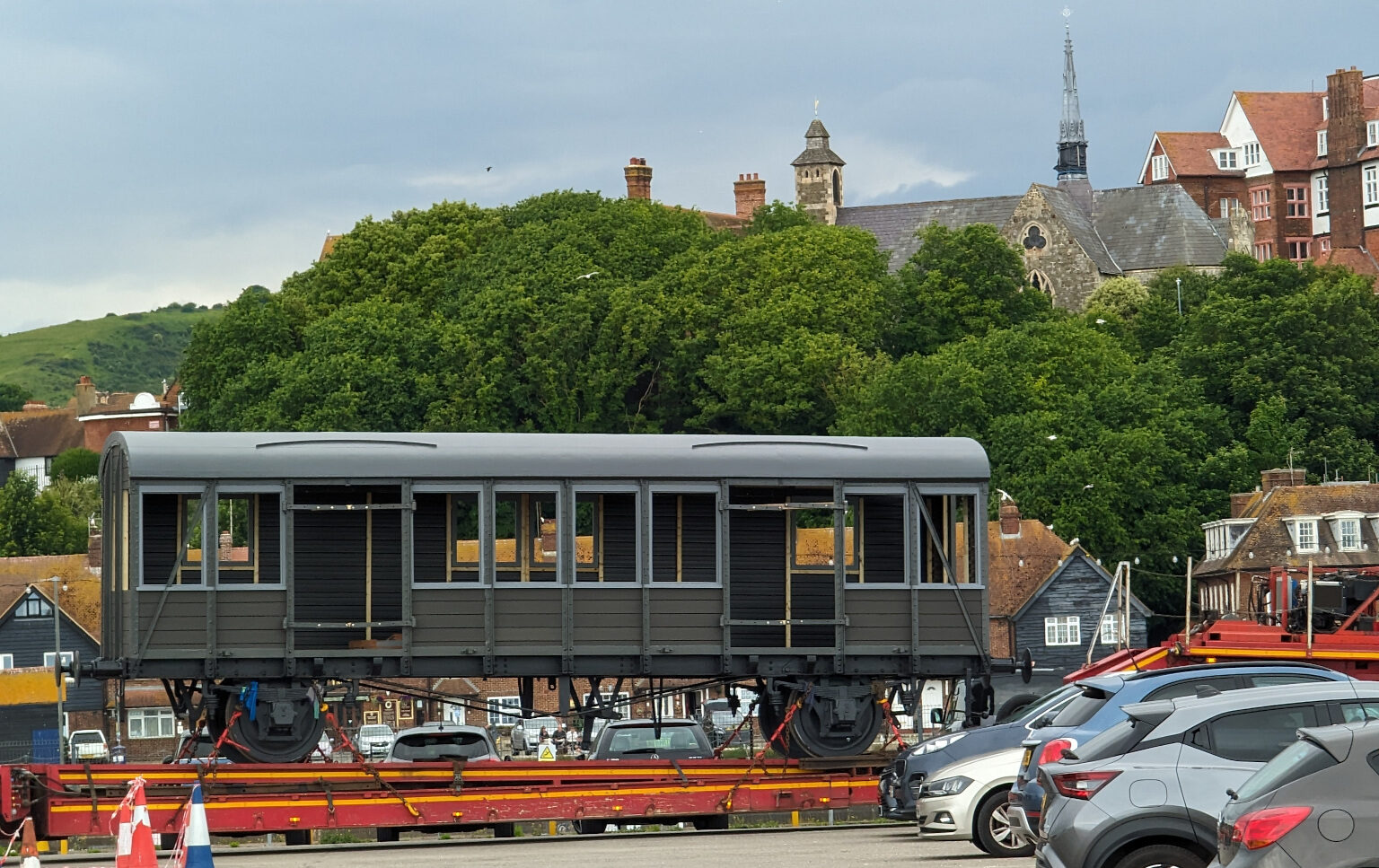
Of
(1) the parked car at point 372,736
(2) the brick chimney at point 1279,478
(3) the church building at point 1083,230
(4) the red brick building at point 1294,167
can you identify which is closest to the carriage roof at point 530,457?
(1) the parked car at point 372,736

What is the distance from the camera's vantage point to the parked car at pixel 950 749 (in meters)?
21.9

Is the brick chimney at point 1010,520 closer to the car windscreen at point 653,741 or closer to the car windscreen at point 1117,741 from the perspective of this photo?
the car windscreen at point 653,741

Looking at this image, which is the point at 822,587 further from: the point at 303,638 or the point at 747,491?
the point at 303,638

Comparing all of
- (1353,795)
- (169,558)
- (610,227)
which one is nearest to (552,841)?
(169,558)

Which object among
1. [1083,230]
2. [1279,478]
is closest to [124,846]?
[1279,478]

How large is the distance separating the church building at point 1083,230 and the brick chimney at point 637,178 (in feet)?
47.6

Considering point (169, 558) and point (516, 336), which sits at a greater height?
point (516, 336)

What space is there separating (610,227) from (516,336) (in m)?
9.63

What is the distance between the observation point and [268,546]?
2589cm

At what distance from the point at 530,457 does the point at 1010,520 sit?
4911 cm

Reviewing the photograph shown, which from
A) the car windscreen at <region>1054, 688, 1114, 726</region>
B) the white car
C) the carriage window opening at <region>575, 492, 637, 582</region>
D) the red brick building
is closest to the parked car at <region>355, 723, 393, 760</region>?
the carriage window opening at <region>575, 492, 637, 582</region>

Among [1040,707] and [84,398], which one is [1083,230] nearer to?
[84,398]

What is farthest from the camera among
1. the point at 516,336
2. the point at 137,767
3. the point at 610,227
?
the point at 610,227

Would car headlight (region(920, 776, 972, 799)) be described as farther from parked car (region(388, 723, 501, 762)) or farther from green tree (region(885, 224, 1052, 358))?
green tree (region(885, 224, 1052, 358))
